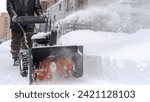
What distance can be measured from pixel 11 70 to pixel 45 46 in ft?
6.47

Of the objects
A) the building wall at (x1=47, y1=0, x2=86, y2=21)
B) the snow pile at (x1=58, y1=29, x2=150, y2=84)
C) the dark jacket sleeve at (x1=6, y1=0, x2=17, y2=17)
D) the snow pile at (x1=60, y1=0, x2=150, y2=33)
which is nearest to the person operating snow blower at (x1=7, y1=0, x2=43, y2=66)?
the dark jacket sleeve at (x1=6, y1=0, x2=17, y2=17)

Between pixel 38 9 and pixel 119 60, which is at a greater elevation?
pixel 38 9

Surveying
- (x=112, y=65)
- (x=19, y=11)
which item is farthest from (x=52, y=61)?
(x=19, y=11)

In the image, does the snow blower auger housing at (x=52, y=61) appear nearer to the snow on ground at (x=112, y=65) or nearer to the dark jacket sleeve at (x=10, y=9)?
the snow on ground at (x=112, y=65)

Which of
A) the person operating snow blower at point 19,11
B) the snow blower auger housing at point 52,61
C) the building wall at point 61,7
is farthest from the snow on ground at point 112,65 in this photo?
the building wall at point 61,7

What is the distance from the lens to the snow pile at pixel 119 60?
771 cm

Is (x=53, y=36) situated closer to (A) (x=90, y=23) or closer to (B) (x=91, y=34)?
(B) (x=91, y=34)

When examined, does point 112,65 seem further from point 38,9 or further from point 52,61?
point 38,9

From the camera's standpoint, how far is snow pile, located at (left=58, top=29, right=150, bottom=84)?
25.3 ft

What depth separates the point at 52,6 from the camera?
151 ft

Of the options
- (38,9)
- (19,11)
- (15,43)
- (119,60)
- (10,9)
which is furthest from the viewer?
(15,43)

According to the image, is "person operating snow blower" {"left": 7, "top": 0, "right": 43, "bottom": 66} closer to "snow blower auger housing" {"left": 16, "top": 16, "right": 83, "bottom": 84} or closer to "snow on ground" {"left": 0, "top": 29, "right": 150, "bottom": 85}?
"snow on ground" {"left": 0, "top": 29, "right": 150, "bottom": 85}

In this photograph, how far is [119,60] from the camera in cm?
838

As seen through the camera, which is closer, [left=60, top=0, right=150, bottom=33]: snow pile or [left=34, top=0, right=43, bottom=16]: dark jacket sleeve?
[left=34, top=0, right=43, bottom=16]: dark jacket sleeve
